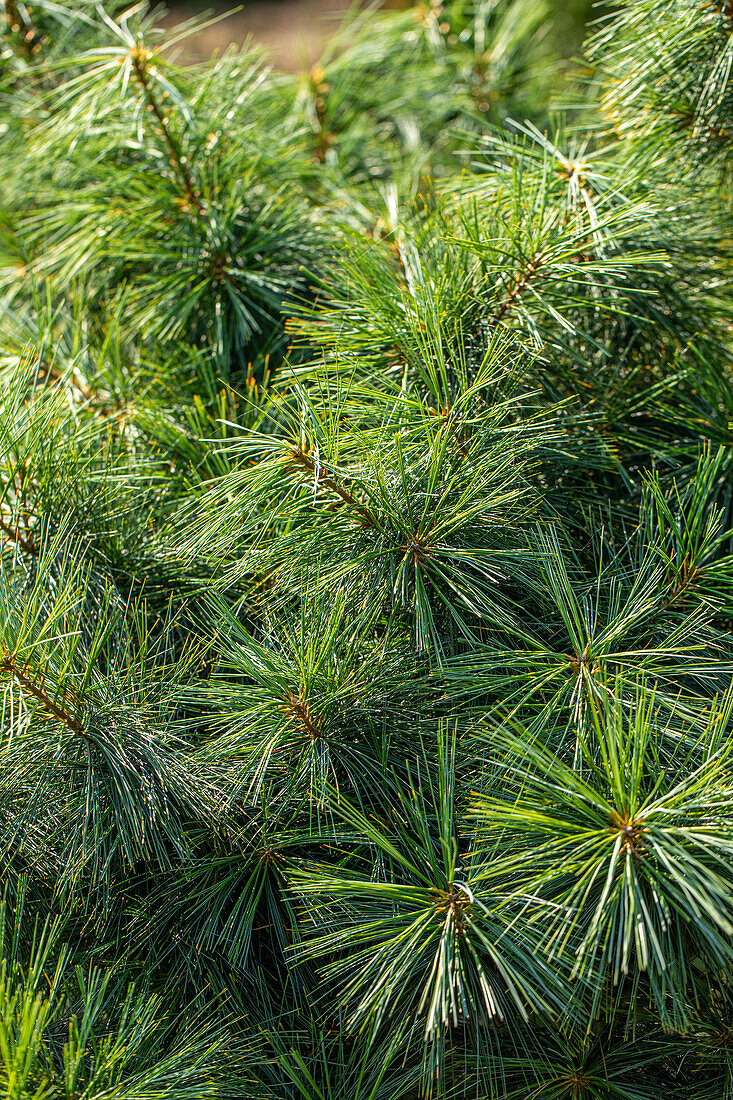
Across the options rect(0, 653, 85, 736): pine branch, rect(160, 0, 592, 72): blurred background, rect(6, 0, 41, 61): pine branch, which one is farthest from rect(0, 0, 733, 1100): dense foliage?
rect(160, 0, 592, 72): blurred background

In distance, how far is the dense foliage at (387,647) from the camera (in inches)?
14.8

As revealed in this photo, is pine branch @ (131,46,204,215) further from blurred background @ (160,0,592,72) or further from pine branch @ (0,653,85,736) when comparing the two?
blurred background @ (160,0,592,72)

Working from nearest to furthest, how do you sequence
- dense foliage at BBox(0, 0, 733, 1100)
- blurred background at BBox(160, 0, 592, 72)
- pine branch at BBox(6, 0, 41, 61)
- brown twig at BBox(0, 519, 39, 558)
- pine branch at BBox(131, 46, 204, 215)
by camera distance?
dense foliage at BBox(0, 0, 733, 1100) < brown twig at BBox(0, 519, 39, 558) < pine branch at BBox(131, 46, 204, 215) < pine branch at BBox(6, 0, 41, 61) < blurred background at BBox(160, 0, 592, 72)

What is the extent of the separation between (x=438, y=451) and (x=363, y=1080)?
12.7 inches

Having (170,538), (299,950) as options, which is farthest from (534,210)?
(299,950)

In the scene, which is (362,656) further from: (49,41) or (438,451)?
(49,41)

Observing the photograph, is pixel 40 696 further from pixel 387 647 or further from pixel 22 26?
Answer: pixel 22 26

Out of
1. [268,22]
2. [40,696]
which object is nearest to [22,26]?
[40,696]

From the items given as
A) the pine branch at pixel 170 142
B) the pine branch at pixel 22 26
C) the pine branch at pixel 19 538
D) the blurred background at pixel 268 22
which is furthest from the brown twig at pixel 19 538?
the blurred background at pixel 268 22

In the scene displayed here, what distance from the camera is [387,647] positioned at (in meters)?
0.47

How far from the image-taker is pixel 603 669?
1.35 feet

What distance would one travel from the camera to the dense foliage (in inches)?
14.8

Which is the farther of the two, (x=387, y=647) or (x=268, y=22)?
(x=268, y=22)

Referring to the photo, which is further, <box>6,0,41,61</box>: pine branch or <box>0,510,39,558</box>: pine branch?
<box>6,0,41,61</box>: pine branch
